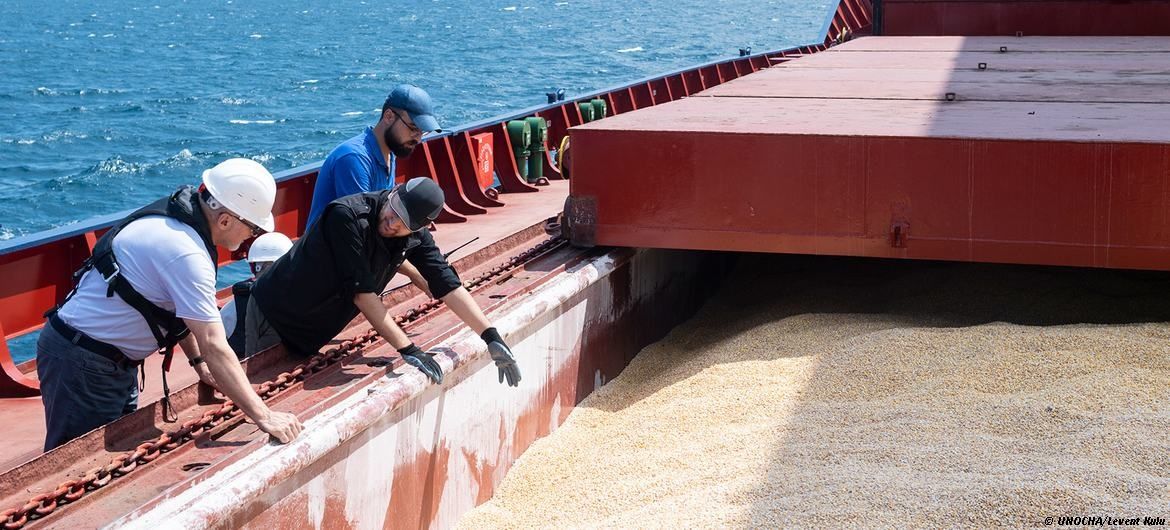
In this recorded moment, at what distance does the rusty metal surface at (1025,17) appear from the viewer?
14.8m

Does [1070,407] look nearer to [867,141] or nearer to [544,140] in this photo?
[867,141]

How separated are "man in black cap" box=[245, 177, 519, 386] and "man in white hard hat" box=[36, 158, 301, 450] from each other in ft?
1.62

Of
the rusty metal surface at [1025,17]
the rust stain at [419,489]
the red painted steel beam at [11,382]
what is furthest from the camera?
the rusty metal surface at [1025,17]

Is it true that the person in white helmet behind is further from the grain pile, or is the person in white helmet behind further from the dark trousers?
the grain pile

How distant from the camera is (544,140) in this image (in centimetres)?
1103

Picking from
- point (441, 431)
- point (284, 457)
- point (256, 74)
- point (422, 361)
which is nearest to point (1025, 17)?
point (441, 431)

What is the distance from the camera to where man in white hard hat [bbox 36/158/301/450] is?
3.74 m

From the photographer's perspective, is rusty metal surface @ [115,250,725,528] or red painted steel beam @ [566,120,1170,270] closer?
rusty metal surface @ [115,250,725,528]

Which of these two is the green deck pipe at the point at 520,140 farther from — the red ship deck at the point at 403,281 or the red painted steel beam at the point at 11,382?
the red painted steel beam at the point at 11,382

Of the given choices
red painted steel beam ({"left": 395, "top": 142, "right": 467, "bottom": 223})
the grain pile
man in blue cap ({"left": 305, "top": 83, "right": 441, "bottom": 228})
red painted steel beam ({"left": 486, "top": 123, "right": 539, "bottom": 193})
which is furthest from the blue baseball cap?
red painted steel beam ({"left": 486, "top": 123, "right": 539, "bottom": 193})

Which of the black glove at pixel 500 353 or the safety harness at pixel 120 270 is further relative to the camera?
the black glove at pixel 500 353

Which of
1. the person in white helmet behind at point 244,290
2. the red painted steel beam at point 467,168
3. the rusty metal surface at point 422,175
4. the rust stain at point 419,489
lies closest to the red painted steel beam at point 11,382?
the rusty metal surface at point 422,175

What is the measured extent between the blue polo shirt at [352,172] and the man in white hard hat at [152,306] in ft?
3.78

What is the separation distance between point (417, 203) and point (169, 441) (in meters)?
1.22
